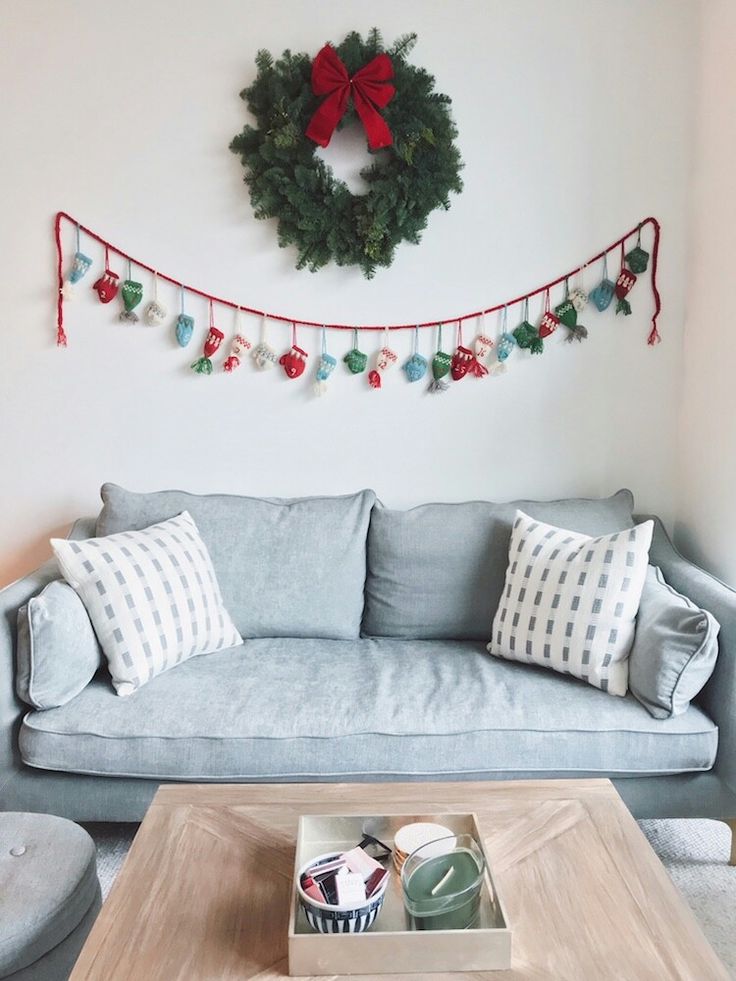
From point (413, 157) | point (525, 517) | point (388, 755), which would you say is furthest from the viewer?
point (413, 157)

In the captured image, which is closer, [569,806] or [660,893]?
[660,893]

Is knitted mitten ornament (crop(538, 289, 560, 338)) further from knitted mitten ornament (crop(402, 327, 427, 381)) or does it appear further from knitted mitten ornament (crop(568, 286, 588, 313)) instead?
knitted mitten ornament (crop(402, 327, 427, 381))

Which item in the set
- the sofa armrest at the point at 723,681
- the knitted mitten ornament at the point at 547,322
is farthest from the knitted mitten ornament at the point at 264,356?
the sofa armrest at the point at 723,681

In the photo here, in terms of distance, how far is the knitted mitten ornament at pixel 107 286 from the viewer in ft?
8.55

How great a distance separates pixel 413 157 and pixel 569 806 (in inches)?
75.9

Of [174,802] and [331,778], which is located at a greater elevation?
[174,802]

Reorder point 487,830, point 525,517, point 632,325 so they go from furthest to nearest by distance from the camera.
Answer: point 632,325
point 525,517
point 487,830

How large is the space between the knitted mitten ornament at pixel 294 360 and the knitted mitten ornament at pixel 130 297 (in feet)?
1.63

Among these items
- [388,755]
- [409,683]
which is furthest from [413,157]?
[388,755]

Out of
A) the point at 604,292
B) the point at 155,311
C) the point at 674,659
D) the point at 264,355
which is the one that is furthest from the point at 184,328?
the point at 674,659

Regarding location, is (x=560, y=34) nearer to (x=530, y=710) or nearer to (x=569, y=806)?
(x=530, y=710)

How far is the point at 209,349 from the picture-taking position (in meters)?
2.63

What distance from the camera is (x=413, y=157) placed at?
250cm

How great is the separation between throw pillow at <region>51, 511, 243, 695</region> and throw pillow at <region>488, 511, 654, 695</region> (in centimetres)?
80
